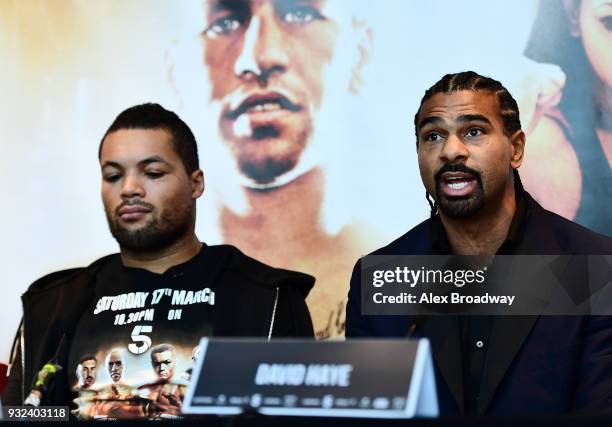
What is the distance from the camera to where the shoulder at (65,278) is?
3129 mm

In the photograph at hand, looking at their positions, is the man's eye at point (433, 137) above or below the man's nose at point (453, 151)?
above

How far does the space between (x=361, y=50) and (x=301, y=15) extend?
0.73 ft

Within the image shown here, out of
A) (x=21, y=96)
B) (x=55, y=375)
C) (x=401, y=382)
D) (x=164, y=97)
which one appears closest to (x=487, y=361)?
(x=401, y=382)

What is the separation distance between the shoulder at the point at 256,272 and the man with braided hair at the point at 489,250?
19 cm

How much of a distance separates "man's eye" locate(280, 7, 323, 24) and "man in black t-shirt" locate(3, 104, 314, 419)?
1.87ft

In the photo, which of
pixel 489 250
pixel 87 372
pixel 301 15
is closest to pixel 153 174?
pixel 87 372

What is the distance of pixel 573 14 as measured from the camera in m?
3.31

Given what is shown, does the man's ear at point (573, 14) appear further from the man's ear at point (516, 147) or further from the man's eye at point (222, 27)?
the man's eye at point (222, 27)

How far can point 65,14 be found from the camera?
11.9ft

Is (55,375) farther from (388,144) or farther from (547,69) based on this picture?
(547,69)

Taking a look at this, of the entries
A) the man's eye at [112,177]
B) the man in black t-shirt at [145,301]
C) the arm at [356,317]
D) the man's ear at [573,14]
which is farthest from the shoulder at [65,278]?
the man's ear at [573,14]

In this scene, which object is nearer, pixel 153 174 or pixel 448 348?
pixel 448 348

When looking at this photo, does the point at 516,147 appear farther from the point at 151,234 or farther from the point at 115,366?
the point at 115,366

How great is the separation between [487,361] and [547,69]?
1131mm
